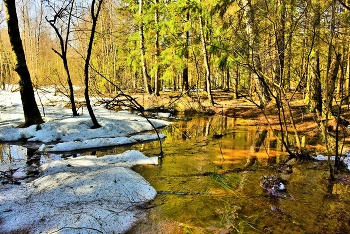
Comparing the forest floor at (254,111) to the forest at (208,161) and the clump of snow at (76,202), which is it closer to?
the forest at (208,161)

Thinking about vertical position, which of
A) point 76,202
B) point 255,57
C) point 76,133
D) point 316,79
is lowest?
point 76,202

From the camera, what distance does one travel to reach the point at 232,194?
14.9ft

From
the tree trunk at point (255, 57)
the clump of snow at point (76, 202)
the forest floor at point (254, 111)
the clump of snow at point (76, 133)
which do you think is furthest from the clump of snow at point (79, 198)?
the forest floor at point (254, 111)

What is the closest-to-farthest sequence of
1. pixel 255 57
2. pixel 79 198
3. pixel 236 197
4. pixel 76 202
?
pixel 76 202 → pixel 79 198 → pixel 236 197 → pixel 255 57

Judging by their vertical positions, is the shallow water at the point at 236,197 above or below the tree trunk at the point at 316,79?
below

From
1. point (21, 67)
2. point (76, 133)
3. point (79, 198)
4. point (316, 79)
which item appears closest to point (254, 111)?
point (316, 79)

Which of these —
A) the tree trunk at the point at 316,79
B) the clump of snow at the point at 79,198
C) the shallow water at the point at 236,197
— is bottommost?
the shallow water at the point at 236,197

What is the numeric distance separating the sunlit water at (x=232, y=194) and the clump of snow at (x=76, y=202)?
0.29 meters

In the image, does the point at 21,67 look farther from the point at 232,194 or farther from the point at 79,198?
the point at 232,194

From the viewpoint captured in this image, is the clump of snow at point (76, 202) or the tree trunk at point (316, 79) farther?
the tree trunk at point (316, 79)

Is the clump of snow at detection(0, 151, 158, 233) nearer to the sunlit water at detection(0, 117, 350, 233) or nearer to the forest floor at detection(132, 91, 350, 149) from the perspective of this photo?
the sunlit water at detection(0, 117, 350, 233)

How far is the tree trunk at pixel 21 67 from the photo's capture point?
8867 mm

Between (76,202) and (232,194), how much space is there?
2.35 m

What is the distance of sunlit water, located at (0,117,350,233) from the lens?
11.9 ft
